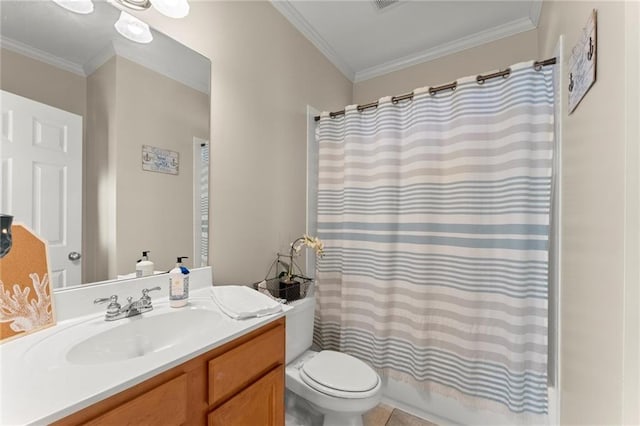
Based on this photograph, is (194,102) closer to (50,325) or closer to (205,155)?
(205,155)

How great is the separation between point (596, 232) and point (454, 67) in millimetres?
1936

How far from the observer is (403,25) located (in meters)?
2.02

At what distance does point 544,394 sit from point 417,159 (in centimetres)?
137

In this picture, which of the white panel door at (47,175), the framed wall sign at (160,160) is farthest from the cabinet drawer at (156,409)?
the framed wall sign at (160,160)

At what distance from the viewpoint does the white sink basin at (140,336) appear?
0.83 m

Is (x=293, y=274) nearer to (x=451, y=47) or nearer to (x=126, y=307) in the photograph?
(x=126, y=307)

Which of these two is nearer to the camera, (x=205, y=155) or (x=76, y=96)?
(x=76, y=96)

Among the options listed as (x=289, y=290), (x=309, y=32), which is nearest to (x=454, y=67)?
(x=309, y=32)

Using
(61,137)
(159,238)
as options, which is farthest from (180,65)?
(159,238)

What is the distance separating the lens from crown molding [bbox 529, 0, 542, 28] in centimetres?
177

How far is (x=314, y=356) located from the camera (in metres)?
1.59

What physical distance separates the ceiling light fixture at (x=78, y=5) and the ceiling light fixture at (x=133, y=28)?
0.08 meters

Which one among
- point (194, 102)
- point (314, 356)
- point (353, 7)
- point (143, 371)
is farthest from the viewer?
point (353, 7)

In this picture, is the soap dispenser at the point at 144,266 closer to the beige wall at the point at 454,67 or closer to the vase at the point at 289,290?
the vase at the point at 289,290
